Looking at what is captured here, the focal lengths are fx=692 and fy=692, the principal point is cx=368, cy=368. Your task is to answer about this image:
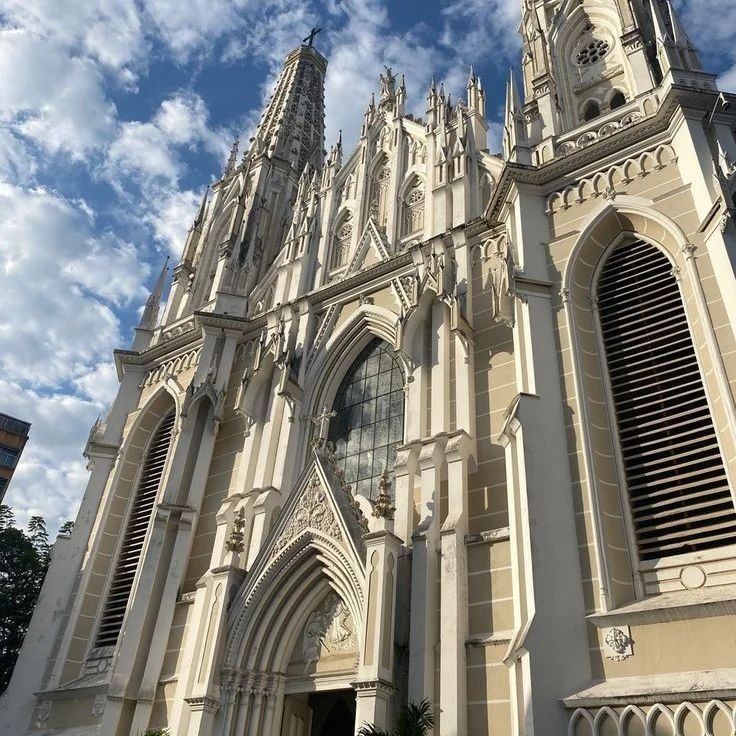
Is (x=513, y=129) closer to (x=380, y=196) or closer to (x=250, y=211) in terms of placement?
(x=380, y=196)

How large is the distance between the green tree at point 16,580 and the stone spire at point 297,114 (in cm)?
1655

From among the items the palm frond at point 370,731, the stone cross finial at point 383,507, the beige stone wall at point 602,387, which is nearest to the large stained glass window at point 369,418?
the stone cross finial at point 383,507

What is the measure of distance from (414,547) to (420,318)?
5.23m

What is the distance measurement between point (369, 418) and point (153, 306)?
10426mm

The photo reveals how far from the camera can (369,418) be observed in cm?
1535

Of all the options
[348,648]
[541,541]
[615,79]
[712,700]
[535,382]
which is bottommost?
[712,700]

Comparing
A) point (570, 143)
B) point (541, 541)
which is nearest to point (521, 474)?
point (541, 541)

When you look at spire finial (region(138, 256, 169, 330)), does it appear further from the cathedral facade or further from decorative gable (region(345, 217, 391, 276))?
decorative gable (region(345, 217, 391, 276))

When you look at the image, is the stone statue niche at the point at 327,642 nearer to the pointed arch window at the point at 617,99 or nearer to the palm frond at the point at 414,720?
the palm frond at the point at 414,720

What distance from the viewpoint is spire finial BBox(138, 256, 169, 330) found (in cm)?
2198

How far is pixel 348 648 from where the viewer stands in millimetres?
12000

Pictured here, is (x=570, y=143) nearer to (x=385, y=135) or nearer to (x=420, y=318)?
(x=420, y=318)

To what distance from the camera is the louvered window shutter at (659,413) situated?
9633 mm

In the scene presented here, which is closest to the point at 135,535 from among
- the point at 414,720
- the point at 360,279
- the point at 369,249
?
the point at 360,279
